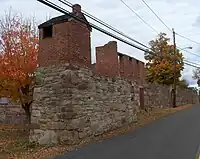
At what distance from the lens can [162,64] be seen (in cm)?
4116

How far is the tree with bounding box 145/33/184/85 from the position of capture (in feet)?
133

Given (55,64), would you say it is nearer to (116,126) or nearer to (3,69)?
(3,69)

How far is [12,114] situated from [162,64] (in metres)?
23.8

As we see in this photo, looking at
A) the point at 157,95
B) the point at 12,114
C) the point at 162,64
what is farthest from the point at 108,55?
the point at 162,64

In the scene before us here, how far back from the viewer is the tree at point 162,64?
40.6 m

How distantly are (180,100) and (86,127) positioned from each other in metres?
31.7

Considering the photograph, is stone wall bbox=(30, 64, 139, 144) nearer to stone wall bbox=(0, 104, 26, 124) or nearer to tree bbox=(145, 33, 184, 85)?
stone wall bbox=(0, 104, 26, 124)

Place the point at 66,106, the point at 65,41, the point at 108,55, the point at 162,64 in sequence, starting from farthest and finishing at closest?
the point at 162,64 → the point at 108,55 → the point at 65,41 → the point at 66,106

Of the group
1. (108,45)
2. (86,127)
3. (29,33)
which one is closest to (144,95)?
(108,45)

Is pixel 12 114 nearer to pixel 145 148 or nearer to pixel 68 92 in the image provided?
pixel 68 92

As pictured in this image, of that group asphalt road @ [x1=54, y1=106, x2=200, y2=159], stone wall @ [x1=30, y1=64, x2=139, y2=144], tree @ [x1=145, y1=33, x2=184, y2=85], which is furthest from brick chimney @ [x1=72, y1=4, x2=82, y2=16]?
tree @ [x1=145, y1=33, x2=184, y2=85]

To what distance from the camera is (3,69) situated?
16.4 m

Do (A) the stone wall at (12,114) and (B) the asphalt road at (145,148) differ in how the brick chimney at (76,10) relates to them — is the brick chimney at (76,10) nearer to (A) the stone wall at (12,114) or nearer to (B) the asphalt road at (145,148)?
(B) the asphalt road at (145,148)

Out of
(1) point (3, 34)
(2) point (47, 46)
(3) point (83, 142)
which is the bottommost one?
(3) point (83, 142)
